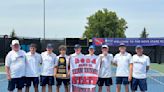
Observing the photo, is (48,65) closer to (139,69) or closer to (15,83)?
(15,83)

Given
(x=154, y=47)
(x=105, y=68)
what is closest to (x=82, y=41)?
(x=154, y=47)

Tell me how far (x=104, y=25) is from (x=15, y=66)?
61.5m

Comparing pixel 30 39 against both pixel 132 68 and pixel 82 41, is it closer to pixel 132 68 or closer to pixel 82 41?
pixel 82 41

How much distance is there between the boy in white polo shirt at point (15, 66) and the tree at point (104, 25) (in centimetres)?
5939

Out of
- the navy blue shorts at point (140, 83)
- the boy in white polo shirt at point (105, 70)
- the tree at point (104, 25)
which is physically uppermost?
the tree at point (104, 25)

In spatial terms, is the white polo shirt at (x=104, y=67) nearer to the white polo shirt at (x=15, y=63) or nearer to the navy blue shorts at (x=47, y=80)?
the navy blue shorts at (x=47, y=80)

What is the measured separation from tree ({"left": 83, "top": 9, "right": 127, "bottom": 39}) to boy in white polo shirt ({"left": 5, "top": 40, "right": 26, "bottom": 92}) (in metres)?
59.4

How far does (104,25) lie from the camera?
72938mm

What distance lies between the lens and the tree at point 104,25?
72.4 meters

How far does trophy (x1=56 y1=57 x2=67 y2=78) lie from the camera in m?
12.3

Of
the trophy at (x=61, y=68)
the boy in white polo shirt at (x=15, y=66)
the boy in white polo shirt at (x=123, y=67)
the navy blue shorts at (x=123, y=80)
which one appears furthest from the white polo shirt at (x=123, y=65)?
the boy in white polo shirt at (x=15, y=66)

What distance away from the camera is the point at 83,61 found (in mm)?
11625

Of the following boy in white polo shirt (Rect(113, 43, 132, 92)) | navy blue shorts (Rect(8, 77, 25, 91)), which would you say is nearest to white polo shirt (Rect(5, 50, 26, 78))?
navy blue shorts (Rect(8, 77, 25, 91))

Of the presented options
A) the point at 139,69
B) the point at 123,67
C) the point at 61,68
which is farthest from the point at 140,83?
the point at 61,68
